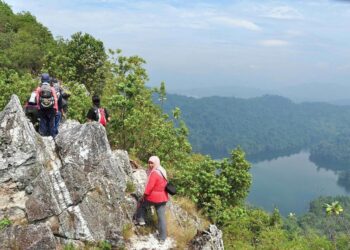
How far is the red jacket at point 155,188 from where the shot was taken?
13.5 m

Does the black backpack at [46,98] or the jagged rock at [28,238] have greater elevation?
the black backpack at [46,98]

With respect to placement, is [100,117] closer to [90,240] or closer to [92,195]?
[92,195]

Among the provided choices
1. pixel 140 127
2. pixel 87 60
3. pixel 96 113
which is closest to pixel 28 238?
pixel 96 113

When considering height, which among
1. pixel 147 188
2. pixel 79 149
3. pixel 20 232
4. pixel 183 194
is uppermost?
pixel 79 149

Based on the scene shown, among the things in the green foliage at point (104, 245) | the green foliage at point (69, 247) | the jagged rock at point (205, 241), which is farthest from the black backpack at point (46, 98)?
the jagged rock at point (205, 241)

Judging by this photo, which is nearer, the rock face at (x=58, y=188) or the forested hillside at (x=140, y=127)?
the rock face at (x=58, y=188)

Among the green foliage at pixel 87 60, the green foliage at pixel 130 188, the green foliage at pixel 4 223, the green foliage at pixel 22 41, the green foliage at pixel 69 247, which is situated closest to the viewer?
the green foliage at pixel 4 223

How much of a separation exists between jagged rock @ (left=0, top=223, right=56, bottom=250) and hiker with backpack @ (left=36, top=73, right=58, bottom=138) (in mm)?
4580

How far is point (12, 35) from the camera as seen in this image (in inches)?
1692

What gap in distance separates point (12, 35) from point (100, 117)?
30732 mm

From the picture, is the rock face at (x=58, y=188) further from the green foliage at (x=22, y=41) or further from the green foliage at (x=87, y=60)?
the green foliage at (x=22, y=41)

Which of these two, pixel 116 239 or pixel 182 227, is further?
pixel 182 227

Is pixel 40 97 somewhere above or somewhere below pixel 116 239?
above

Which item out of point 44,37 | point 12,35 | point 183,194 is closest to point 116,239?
point 183,194
